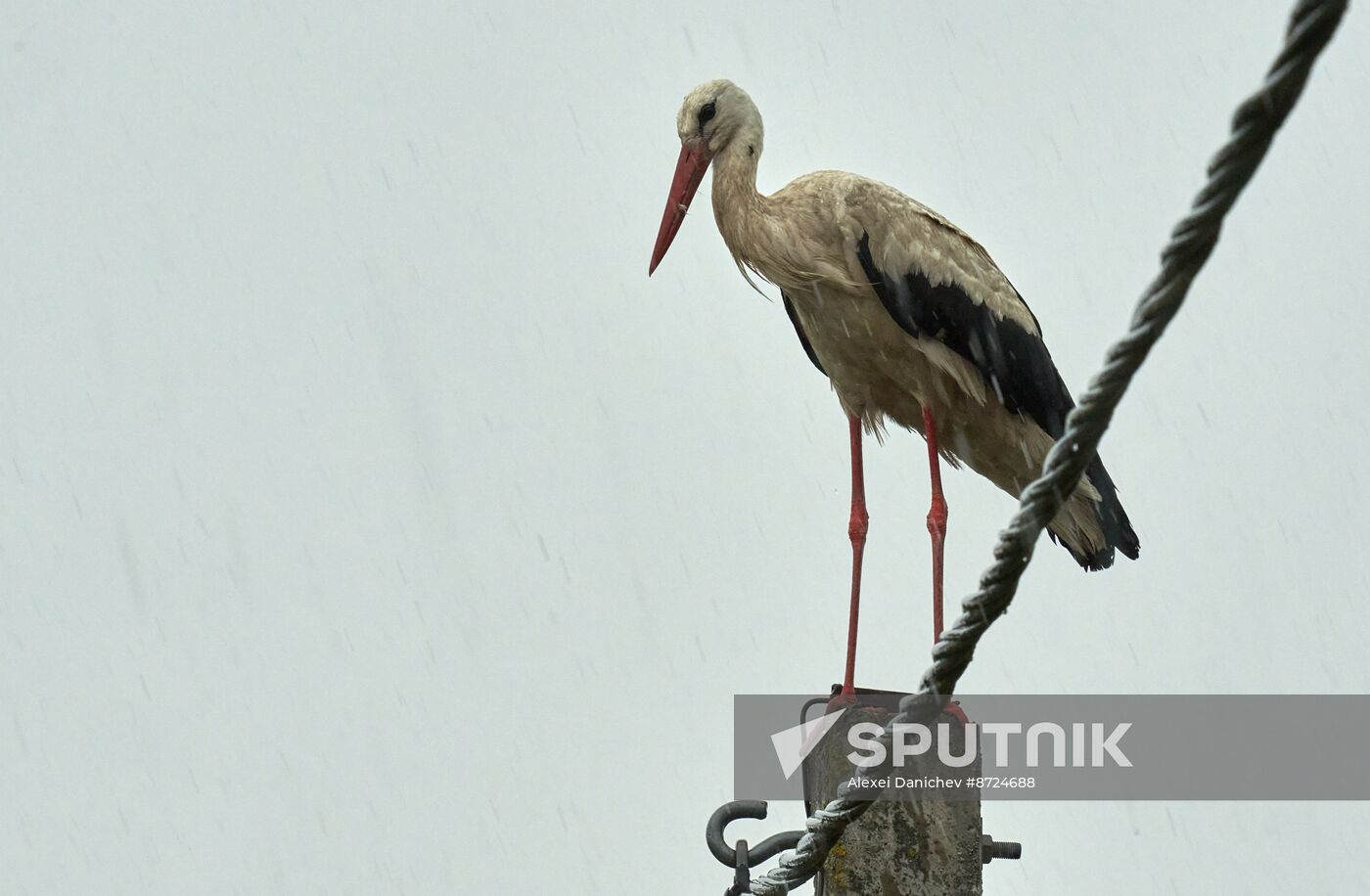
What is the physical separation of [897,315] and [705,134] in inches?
40.3

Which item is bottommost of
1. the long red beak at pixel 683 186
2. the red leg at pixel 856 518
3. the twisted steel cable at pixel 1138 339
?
the twisted steel cable at pixel 1138 339

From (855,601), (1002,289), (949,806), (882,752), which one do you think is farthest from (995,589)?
(1002,289)

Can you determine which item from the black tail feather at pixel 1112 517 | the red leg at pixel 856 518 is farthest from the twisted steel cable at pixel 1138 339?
the black tail feather at pixel 1112 517

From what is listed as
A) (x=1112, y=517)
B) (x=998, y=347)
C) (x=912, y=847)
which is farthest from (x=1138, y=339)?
(x=1112, y=517)

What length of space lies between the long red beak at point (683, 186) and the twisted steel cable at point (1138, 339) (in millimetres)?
3578

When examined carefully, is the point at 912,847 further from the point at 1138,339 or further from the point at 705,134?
the point at 705,134

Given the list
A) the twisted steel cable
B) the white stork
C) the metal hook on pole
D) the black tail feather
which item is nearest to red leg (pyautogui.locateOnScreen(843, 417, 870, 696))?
the white stork

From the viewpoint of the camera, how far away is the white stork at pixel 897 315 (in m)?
5.48

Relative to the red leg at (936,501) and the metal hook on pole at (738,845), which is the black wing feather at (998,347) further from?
the metal hook on pole at (738,845)

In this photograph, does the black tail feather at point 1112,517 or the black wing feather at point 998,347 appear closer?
the black wing feather at point 998,347

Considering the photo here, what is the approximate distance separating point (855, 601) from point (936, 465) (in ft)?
2.22

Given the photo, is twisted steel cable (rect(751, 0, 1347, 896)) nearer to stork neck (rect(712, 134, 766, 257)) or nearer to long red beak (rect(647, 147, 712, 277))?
stork neck (rect(712, 134, 766, 257))

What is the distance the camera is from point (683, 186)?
228 inches

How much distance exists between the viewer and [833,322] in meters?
5.55
